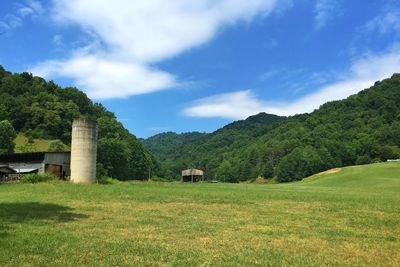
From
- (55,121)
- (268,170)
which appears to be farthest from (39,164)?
(268,170)

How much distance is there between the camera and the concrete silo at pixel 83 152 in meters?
52.5

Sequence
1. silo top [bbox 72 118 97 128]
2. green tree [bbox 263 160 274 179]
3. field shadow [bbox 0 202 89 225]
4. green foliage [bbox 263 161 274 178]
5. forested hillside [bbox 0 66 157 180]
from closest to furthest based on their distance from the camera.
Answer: field shadow [bbox 0 202 89 225], silo top [bbox 72 118 97 128], forested hillside [bbox 0 66 157 180], green foliage [bbox 263 161 274 178], green tree [bbox 263 160 274 179]

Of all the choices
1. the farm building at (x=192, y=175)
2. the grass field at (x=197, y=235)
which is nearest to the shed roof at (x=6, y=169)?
the grass field at (x=197, y=235)

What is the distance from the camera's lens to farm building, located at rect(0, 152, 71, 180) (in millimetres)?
63906

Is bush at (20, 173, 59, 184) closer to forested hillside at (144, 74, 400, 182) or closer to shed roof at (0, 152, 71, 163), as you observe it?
shed roof at (0, 152, 71, 163)

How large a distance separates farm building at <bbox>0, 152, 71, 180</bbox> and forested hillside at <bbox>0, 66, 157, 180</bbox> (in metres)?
58.4

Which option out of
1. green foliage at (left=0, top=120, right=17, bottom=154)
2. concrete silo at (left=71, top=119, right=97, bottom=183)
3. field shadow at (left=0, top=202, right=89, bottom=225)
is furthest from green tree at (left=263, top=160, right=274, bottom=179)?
field shadow at (left=0, top=202, right=89, bottom=225)

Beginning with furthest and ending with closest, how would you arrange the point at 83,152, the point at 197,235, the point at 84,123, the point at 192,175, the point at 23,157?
1. the point at 192,175
2. the point at 23,157
3. the point at 84,123
4. the point at 83,152
5. the point at 197,235

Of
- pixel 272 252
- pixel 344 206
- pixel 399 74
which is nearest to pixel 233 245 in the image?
pixel 272 252

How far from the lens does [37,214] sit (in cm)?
2055

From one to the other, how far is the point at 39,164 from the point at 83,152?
15.5m

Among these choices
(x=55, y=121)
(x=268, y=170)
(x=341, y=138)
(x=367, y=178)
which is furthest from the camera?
(x=268, y=170)

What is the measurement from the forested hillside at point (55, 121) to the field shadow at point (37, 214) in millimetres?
103885

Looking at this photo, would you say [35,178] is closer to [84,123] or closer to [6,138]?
[84,123]
